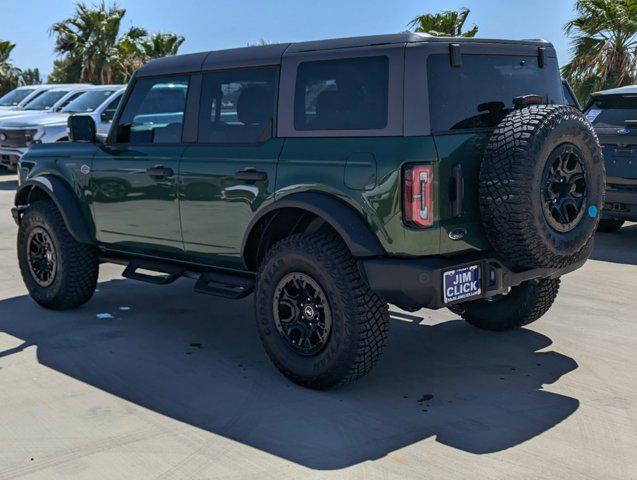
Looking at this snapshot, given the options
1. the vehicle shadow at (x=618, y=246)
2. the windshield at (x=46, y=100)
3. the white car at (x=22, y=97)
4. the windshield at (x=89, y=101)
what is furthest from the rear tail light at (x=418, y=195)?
the white car at (x=22, y=97)

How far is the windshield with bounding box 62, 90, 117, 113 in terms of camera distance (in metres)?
15.9

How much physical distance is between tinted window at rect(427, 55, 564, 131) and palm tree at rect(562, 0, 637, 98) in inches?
621

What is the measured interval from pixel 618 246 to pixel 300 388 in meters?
5.73

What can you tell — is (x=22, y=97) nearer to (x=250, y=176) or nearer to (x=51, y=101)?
(x=51, y=101)

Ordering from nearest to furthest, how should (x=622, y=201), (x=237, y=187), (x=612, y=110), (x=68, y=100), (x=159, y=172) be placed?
(x=237, y=187), (x=159, y=172), (x=622, y=201), (x=612, y=110), (x=68, y=100)

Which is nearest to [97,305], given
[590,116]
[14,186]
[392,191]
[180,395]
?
[180,395]

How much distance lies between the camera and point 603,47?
20.0 m

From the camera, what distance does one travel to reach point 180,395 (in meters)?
4.80

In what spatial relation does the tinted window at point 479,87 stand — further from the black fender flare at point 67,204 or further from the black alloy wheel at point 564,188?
the black fender flare at point 67,204

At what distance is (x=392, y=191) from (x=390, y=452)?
1258 mm

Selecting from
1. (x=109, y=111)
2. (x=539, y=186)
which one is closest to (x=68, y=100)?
(x=109, y=111)

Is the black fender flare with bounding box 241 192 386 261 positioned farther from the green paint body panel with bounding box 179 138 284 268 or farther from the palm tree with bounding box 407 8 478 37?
the palm tree with bounding box 407 8 478 37

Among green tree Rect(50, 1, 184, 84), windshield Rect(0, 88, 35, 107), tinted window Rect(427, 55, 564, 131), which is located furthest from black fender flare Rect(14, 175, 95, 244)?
green tree Rect(50, 1, 184, 84)

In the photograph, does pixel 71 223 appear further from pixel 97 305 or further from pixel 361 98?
pixel 361 98
